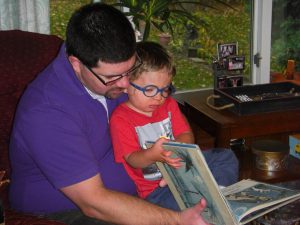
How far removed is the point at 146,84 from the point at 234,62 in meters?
0.97

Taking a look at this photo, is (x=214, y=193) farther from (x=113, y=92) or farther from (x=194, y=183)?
(x=113, y=92)

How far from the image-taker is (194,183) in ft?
4.05

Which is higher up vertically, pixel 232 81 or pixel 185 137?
pixel 232 81

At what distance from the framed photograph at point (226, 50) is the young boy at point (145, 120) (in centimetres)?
82

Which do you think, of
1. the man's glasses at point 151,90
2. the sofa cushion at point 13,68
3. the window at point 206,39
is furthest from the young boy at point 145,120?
the window at point 206,39

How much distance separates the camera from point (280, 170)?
204 centimetres

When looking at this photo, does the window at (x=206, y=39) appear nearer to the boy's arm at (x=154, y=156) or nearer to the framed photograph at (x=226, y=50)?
the framed photograph at (x=226, y=50)

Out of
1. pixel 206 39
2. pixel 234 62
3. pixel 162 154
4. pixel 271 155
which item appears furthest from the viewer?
pixel 206 39

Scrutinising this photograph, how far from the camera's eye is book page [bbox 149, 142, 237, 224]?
1131mm

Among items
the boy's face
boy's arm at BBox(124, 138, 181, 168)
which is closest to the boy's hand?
boy's arm at BBox(124, 138, 181, 168)

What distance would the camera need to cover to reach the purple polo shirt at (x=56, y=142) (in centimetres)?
120

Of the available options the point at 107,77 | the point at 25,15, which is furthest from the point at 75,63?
the point at 25,15

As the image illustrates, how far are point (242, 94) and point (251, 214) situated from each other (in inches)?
41.8

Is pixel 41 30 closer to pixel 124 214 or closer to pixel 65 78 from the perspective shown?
pixel 65 78
